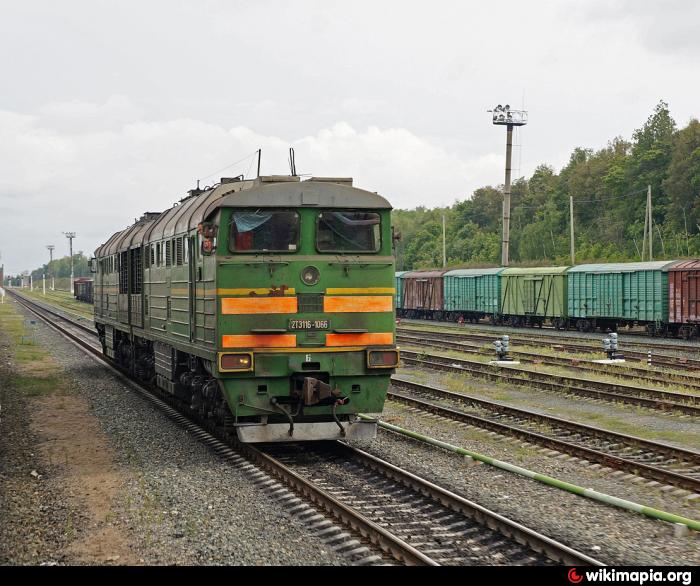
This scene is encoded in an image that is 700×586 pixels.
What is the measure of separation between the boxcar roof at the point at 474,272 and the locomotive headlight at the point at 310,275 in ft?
112

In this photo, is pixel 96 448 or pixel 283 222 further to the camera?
pixel 96 448

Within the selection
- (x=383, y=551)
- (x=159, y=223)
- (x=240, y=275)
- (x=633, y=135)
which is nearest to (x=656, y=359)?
(x=159, y=223)

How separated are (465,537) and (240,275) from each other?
477 centimetres

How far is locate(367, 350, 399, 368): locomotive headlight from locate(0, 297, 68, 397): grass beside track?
10.4 meters

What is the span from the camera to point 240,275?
11.5 m

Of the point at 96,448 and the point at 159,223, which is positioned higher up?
the point at 159,223

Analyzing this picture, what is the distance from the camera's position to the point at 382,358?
12008 mm

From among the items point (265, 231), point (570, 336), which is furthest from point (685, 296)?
point (265, 231)

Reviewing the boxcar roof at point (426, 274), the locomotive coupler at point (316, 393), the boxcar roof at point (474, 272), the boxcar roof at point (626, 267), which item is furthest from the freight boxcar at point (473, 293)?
the locomotive coupler at point (316, 393)

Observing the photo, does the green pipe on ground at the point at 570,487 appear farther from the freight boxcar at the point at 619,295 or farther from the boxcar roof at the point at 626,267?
the boxcar roof at the point at 626,267

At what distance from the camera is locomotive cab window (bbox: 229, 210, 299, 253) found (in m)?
11.6

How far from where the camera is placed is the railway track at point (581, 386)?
54.0 feet

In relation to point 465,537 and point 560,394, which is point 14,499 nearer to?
point 465,537

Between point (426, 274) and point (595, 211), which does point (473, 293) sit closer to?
point (426, 274)
